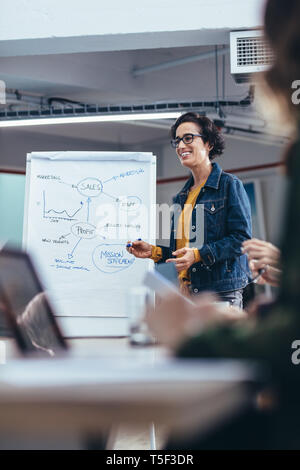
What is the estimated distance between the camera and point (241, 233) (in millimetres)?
2701

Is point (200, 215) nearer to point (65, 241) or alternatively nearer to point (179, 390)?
point (65, 241)

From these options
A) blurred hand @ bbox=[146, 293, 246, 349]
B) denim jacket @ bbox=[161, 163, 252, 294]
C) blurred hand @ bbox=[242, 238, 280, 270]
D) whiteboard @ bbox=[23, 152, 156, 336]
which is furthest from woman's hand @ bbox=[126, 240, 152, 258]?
blurred hand @ bbox=[146, 293, 246, 349]

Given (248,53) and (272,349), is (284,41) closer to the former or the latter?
(272,349)

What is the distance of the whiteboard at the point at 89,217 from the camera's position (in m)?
3.85

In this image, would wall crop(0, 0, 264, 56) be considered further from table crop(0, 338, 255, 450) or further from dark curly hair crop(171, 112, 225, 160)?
table crop(0, 338, 255, 450)

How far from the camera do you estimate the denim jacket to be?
105 inches

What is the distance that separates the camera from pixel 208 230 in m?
2.79

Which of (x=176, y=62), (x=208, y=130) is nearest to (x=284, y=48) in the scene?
(x=208, y=130)

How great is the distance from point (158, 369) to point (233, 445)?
0.46 feet

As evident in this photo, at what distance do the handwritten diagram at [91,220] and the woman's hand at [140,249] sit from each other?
35.3 inches

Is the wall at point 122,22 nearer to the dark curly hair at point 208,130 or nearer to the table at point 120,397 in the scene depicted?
the dark curly hair at point 208,130

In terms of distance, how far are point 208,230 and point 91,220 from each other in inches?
52.8

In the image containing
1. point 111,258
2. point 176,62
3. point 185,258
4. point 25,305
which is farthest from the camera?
point 176,62

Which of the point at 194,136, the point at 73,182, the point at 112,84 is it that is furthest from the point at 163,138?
the point at 194,136
